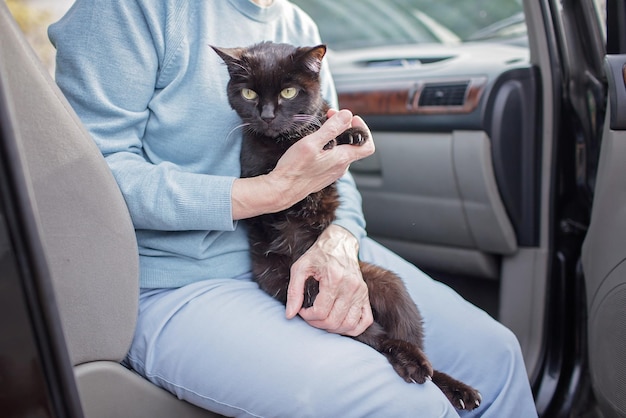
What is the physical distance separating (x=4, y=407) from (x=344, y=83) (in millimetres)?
1873

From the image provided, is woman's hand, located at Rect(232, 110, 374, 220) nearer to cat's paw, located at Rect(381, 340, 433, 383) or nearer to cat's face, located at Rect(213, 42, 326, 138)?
cat's face, located at Rect(213, 42, 326, 138)

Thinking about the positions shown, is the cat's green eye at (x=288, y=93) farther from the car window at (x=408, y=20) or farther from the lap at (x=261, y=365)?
the car window at (x=408, y=20)

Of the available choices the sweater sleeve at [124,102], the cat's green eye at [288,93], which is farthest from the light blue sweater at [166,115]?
the cat's green eye at [288,93]

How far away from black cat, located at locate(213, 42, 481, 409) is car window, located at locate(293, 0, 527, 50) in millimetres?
1443

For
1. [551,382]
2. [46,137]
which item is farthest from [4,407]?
[551,382]

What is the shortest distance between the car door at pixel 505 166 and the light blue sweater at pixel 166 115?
2.85ft

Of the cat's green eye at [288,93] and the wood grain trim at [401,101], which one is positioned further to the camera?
the wood grain trim at [401,101]

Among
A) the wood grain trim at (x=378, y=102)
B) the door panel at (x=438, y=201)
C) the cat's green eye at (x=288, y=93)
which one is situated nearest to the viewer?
the cat's green eye at (x=288, y=93)

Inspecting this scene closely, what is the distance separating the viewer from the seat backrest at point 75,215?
911 millimetres

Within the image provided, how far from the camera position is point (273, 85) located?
1.35 meters

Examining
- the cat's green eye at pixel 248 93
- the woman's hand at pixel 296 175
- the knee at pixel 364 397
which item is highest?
the cat's green eye at pixel 248 93

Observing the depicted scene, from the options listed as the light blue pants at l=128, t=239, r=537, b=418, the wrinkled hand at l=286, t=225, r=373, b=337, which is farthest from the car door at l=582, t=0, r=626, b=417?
the wrinkled hand at l=286, t=225, r=373, b=337

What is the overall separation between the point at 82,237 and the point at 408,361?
0.63 meters

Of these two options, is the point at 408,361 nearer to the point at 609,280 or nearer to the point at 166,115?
the point at 609,280
